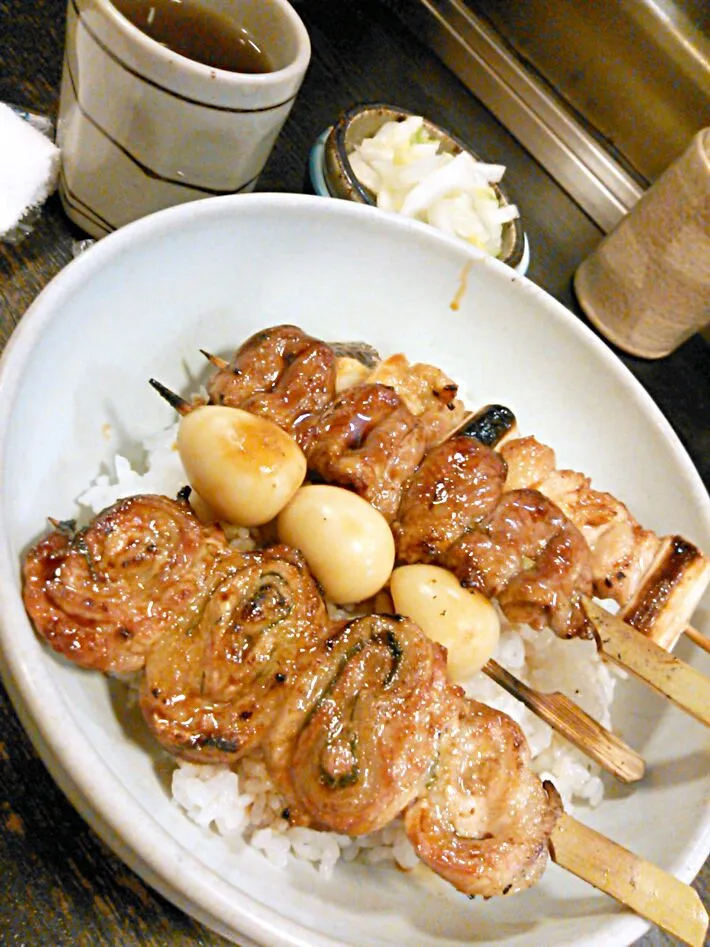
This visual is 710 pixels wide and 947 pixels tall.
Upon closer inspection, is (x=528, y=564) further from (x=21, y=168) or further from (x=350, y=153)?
(x=350, y=153)

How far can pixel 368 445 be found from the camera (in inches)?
69.3

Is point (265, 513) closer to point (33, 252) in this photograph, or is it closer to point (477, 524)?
point (477, 524)

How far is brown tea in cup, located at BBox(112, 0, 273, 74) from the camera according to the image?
2117 mm

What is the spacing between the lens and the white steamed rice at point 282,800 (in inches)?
57.8

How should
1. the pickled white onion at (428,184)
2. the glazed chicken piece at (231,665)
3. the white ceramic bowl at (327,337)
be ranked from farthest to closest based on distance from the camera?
the pickled white onion at (428,184)
the glazed chicken piece at (231,665)
the white ceramic bowl at (327,337)

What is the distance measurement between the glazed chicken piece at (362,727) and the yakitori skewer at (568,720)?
28 centimetres

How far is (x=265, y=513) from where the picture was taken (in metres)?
1.61

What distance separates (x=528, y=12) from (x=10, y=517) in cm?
397

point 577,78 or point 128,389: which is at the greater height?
point 577,78

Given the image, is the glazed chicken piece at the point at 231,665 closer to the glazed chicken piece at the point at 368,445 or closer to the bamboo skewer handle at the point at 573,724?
the glazed chicken piece at the point at 368,445

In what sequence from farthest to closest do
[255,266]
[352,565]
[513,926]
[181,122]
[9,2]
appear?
[9,2] < [255,266] < [181,122] < [352,565] < [513,926]

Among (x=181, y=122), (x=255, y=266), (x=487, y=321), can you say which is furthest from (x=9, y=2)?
(x=487, y=321)

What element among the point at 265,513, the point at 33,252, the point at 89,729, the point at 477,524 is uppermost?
the point at 477,524

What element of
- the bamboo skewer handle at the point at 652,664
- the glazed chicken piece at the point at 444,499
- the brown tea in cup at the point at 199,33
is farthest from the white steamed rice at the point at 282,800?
the brown tea in cup at the point at 199,33
